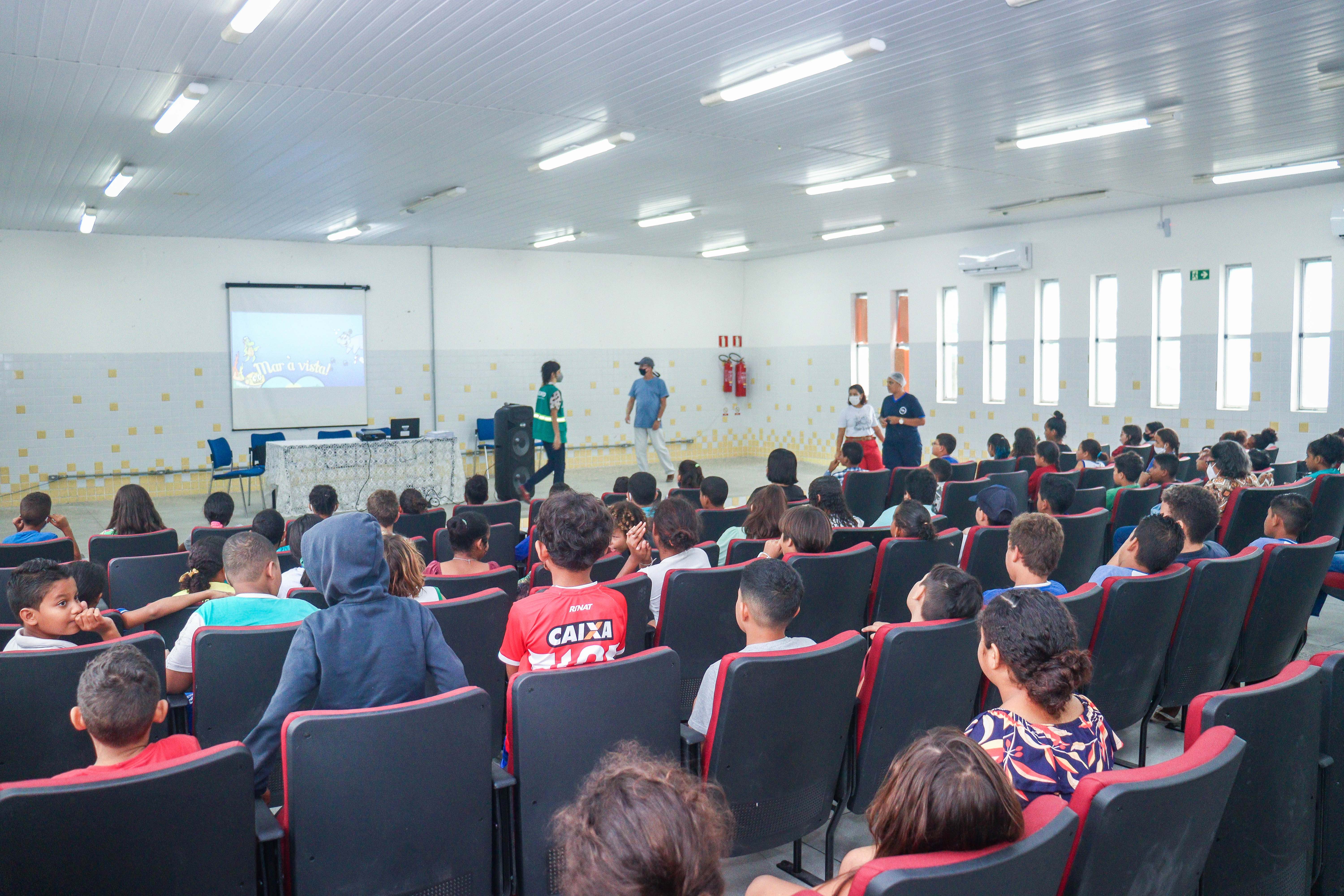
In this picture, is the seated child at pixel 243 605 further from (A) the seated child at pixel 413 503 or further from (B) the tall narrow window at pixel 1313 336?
(B) the tall narrow window at pixel 1313 336

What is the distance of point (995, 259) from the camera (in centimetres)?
1205

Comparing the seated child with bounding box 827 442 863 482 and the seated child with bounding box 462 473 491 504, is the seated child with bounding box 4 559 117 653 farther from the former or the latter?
the seated child with bounding box 827 442 863 482

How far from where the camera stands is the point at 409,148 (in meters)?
7.54

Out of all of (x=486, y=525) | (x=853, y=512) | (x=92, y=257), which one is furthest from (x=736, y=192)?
(x=92, y=257)

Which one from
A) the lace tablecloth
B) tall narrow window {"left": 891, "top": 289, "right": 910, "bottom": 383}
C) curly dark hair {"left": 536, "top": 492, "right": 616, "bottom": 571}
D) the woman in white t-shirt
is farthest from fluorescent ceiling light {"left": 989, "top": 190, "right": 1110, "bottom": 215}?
curly dark hair {"left": 536, "top": 492, "right": 616, "bottom": 571}

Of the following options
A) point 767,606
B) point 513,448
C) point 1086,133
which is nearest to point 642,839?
point 767,606

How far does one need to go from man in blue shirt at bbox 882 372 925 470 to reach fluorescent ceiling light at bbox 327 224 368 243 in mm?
6669

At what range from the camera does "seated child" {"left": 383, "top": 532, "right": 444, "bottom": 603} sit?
10.0ft

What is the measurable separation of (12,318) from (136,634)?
34.9 ft

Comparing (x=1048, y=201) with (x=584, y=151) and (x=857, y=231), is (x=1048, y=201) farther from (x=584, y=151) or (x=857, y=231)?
(x=584, y=151)

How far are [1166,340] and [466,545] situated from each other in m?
9.91

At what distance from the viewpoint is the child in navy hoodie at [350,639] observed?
2223mm

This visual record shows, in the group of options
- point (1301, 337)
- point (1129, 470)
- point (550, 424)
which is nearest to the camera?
point (1129, 470)

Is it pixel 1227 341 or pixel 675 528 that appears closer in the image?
pixel 675 528
